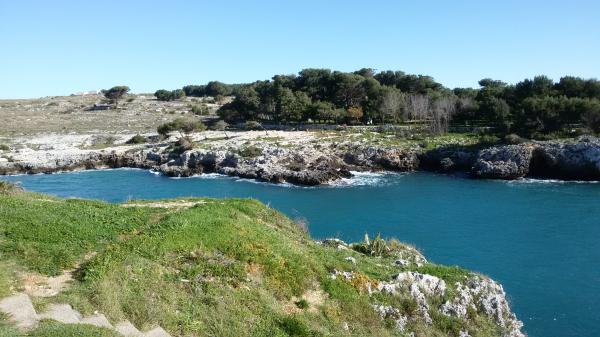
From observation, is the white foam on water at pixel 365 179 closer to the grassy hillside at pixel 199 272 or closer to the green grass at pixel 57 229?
the grassy hillside at pixel 199 272

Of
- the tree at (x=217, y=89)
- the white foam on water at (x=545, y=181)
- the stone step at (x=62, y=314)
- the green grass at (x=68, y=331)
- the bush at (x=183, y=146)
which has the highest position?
the tree at (x=217, y=89)

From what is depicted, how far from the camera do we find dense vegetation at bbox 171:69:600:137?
7962 cm

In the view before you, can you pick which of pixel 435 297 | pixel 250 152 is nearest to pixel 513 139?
pixel 250 152

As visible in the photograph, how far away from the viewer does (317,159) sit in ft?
241

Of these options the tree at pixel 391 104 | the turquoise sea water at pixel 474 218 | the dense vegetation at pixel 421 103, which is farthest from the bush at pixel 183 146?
the tree at pixel 391 104

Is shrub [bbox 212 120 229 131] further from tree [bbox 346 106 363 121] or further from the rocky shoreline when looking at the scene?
tree [bbox 346 106 363 121]

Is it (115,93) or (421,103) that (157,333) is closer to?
(421,103)

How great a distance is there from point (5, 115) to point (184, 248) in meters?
148

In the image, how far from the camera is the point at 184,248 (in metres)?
18.2

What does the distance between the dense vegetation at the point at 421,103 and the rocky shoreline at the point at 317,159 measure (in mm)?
9352

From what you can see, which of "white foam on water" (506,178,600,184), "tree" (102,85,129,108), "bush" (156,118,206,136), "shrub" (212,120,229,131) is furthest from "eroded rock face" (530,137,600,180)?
"tree" (102,85,129,108)

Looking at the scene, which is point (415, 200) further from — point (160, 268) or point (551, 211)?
point (160, 268)

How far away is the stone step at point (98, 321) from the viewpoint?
12521 millimetres

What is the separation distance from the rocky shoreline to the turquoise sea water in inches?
134
